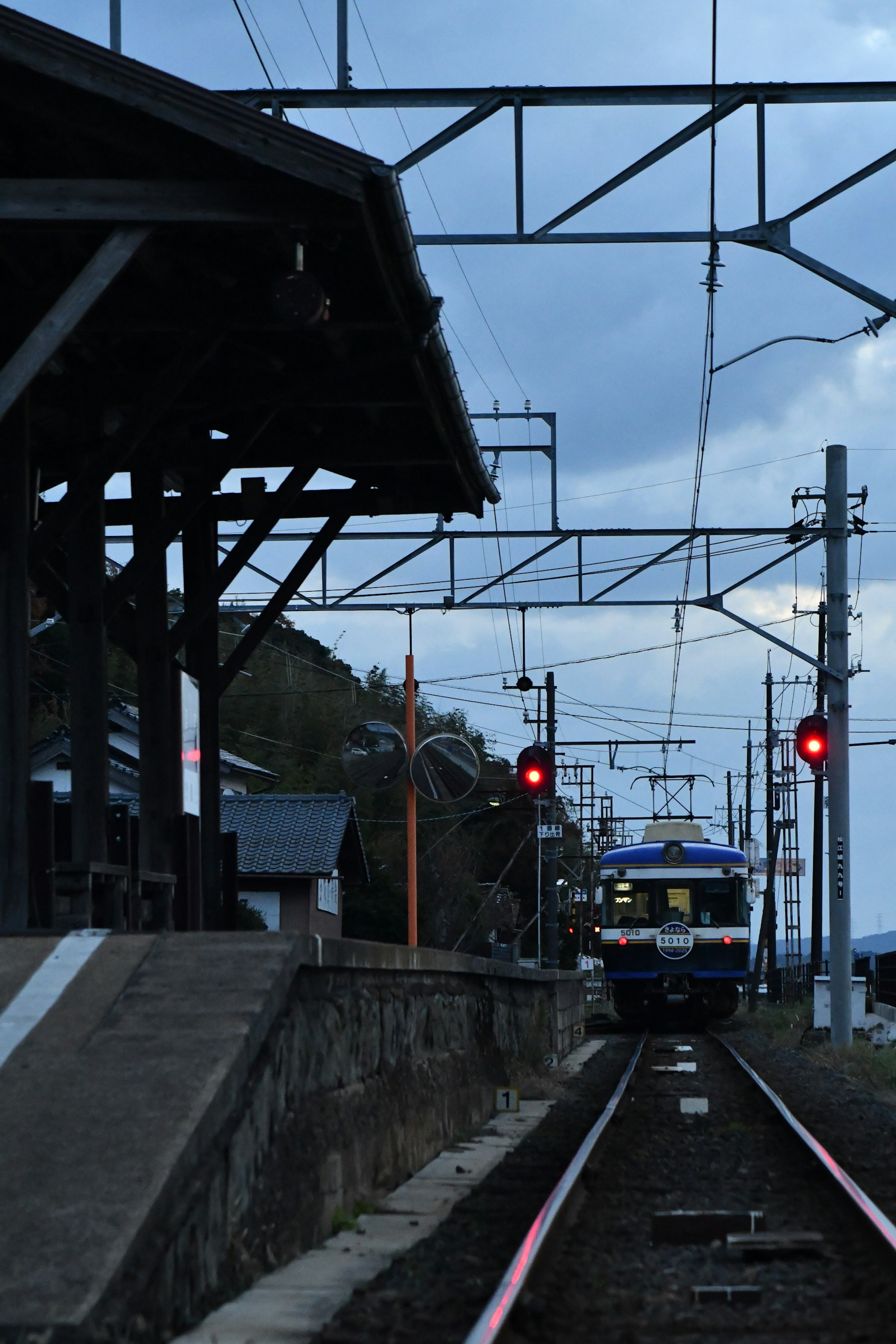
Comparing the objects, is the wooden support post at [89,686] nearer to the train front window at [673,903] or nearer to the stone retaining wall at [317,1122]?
the stone retaining wall at [317,1122]

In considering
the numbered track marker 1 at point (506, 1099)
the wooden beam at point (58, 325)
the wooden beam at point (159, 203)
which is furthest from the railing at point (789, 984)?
the wooden beam at point (58, 325)

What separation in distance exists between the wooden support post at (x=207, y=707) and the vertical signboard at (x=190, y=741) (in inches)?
9.1

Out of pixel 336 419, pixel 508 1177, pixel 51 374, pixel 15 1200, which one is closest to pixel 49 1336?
pixel 15 1200

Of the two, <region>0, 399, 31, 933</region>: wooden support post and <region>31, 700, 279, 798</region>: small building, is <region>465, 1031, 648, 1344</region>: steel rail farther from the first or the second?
<region>31, 700, 279, 798</region>: small building

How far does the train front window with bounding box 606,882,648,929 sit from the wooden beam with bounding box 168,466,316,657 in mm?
16133

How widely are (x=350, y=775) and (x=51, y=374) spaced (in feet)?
15.0

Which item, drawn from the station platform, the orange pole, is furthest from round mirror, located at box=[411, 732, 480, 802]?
the station platform

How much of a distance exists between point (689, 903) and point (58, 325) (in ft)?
67.6

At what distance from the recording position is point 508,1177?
8.66 meters

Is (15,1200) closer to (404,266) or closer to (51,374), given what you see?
(404,266)

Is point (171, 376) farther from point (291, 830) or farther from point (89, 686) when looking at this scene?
point (291, 830)

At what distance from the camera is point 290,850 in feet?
116

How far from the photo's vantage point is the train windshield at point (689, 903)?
87.6ft

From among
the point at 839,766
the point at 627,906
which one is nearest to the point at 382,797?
the point at 627,906
